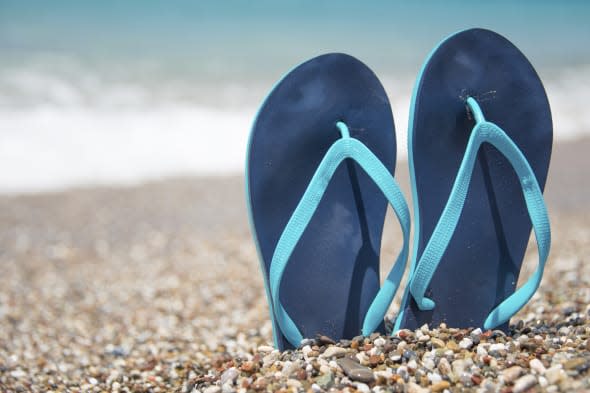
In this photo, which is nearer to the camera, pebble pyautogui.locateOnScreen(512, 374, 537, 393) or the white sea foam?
pebble pyautogui.locateOnScreen(512, 374, 537, 393)

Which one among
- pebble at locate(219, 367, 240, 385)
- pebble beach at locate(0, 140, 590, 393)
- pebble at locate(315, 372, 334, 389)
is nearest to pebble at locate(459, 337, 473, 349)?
pebble beach at locate(0, 140, 590, 393)

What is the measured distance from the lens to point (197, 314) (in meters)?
3.82

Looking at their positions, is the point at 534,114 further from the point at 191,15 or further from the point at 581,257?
the point at 191,15

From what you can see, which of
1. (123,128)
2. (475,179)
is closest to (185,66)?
(123,128)

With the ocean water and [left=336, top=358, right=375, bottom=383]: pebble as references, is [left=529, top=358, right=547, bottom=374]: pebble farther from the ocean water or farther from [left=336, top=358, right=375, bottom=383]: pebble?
the ocean water

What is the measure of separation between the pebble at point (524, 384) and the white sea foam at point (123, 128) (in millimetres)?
4927

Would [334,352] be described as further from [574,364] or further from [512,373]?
[574,364]

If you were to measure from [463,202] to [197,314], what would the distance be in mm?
2189

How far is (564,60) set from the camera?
41.3 feet

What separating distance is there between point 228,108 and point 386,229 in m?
5.03

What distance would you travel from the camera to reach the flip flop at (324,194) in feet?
6.79

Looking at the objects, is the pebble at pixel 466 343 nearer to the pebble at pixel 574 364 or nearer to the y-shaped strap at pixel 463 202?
the y-shaped strap at pixel 463 202

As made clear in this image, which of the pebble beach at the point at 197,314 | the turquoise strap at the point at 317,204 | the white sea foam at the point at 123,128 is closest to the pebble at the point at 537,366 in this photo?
the pebble beach at the point at 197,314

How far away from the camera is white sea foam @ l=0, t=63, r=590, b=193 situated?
23.1ft
